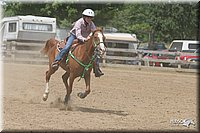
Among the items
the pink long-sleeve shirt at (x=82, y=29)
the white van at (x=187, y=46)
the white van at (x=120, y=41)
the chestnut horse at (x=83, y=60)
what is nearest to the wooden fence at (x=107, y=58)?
the white van at (x=187, y=46)

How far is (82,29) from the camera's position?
365 inches

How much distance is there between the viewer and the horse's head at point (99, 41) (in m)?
8.51

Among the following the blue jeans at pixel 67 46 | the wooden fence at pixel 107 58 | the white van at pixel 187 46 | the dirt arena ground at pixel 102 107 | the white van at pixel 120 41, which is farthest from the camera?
the white van at pixel 120 41

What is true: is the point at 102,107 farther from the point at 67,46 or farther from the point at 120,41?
the point at 120,41

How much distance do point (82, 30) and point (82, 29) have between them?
0.03 m

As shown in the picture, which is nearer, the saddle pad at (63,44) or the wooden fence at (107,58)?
the saddle pad at (63,44)

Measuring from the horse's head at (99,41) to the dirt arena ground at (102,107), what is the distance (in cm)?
124

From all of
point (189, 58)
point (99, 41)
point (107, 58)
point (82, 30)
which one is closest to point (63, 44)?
point (82, 30)

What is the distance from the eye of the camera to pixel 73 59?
30.8 feet

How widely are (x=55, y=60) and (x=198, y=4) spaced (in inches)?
1132

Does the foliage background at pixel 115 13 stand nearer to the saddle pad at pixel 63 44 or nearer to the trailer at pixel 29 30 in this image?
the trailer at pixel 29 30

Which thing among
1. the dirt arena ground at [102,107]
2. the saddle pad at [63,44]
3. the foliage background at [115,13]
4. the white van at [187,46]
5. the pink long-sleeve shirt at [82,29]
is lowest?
the dirt arena ground at [102,107]

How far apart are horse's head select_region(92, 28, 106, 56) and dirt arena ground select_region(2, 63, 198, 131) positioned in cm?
124

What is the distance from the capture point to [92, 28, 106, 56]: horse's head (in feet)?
27.9
